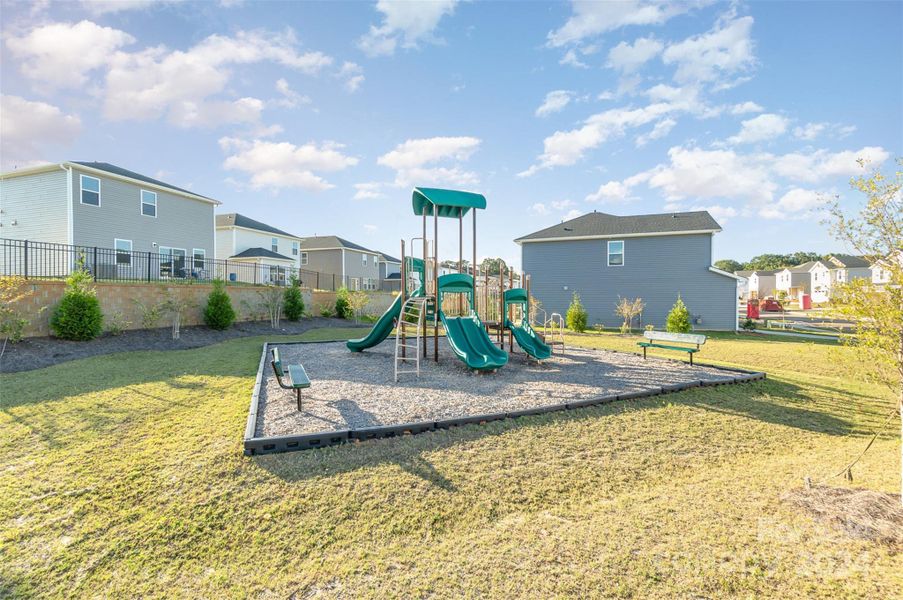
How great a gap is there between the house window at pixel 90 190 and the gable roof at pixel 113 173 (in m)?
0.53

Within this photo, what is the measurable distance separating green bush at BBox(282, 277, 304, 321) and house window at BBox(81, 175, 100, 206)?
10.3m

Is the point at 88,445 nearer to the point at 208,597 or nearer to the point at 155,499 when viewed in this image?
the point at 155,499

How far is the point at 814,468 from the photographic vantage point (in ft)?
13.2

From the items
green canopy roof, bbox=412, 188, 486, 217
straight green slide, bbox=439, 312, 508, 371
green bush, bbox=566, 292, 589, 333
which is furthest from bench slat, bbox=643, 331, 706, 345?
green bush, bbox=566, 292, 589, 333

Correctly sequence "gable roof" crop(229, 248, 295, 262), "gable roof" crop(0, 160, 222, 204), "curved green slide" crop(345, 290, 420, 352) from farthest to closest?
"gable roof" crop(229, 248, 295, 262) < "gable roof" crop(0, 160, 222, 204) < "curved green slide" crop(345, 290, 420, 352)

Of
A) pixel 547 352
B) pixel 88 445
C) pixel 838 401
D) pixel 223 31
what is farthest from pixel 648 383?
pixel 223 31

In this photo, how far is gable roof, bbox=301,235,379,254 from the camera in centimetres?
3659

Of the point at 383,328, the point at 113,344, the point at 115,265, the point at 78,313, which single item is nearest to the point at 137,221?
the point at 115,265

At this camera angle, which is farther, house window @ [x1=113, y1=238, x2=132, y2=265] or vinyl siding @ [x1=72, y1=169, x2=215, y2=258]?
house window @ [x1=113, y1=238, x2=132, y2=265]

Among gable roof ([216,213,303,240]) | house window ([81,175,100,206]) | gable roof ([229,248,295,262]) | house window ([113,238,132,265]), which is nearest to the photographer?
house window ([81,175,100,206])

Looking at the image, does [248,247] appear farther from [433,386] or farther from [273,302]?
[433,386]

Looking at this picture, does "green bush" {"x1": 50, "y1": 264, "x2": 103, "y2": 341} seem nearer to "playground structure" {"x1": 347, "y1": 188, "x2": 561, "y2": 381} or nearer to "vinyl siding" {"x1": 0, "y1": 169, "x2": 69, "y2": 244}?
"playground structure" {"x1": 347, "y1": 188, "x2": 561, "y2": 381}

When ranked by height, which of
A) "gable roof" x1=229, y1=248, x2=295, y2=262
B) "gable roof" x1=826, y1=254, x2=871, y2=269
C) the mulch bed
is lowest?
the mulch bed

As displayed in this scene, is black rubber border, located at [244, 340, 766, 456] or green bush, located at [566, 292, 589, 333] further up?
green bush, located at [566, 292, 589, 333]
